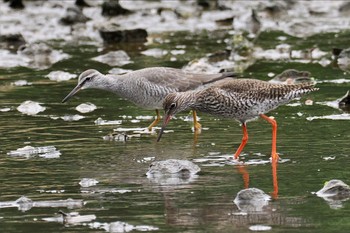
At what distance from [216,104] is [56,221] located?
381cm

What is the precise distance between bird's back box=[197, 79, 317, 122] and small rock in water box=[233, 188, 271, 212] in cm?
276

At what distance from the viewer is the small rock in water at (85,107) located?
16.3 m

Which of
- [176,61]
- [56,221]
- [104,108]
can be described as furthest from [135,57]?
[56,221]

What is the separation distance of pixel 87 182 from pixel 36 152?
6.60 ft

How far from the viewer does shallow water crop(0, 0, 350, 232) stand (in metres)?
9.58

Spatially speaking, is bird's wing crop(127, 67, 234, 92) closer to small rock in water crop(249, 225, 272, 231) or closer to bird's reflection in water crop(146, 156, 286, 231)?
bird's reflection in water crop(146, 156, 286, 231)

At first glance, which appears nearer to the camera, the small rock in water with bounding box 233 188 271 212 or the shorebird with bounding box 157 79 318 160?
the small rock in water with bounding box 233 188 271 212

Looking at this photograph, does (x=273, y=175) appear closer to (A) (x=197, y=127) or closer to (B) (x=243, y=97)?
(B) (x=243, y=97)

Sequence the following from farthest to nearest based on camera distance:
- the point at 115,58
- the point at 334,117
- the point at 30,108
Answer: the point at 115,58
the point at 30,108
the point at 334,117

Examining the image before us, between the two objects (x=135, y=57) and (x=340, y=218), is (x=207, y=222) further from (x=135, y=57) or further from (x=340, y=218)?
(x=135, y=57)

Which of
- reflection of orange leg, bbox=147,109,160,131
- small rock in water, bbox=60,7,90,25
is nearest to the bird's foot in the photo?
reflection of orange leg, bbox=147,109,160,131

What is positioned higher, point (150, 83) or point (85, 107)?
point (150, 83)

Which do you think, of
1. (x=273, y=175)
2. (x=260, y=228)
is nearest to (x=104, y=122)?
(x=273, y=175)

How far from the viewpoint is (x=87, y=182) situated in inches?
441
